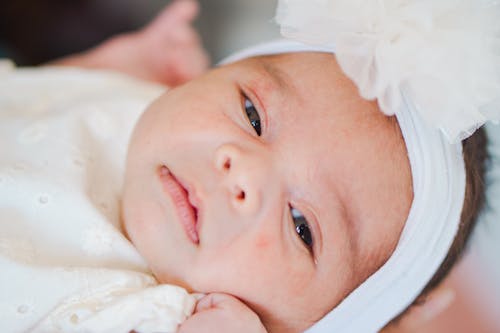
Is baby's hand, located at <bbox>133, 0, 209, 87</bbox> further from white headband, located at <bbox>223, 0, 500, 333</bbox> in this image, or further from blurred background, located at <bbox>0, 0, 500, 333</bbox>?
white headband, located at <bbox>223, 0, 500, 333</bbox>

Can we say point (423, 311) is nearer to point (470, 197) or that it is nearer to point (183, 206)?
point (470, 197)

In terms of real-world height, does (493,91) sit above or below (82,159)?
above

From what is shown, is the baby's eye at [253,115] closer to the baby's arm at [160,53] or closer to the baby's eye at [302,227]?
the baby's eye at [302,227]

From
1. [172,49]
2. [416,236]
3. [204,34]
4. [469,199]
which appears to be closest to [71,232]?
[416,236]

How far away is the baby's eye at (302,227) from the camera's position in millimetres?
1036

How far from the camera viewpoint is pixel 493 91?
0.92 m

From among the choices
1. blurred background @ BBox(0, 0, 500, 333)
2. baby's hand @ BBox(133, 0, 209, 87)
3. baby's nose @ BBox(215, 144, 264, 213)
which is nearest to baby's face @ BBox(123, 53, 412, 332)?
baby's nose @ BBox(215, 144, 264, 213)

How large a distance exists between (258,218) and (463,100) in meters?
0.36

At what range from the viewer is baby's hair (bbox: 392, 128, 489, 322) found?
3.66ft

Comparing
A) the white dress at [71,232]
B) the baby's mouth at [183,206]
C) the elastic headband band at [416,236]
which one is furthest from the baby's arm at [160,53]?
the elastic headband band at [416,236]

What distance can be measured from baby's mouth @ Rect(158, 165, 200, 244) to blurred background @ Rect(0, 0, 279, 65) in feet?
3.11

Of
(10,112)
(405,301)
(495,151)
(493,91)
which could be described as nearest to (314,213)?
(405,301)

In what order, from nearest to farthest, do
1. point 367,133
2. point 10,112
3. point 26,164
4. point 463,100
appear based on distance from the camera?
1. point 463,100
2. point 367,133
3. point 26,164
4. point 10,112

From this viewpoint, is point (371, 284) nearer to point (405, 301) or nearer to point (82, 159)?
point (405, 301)
